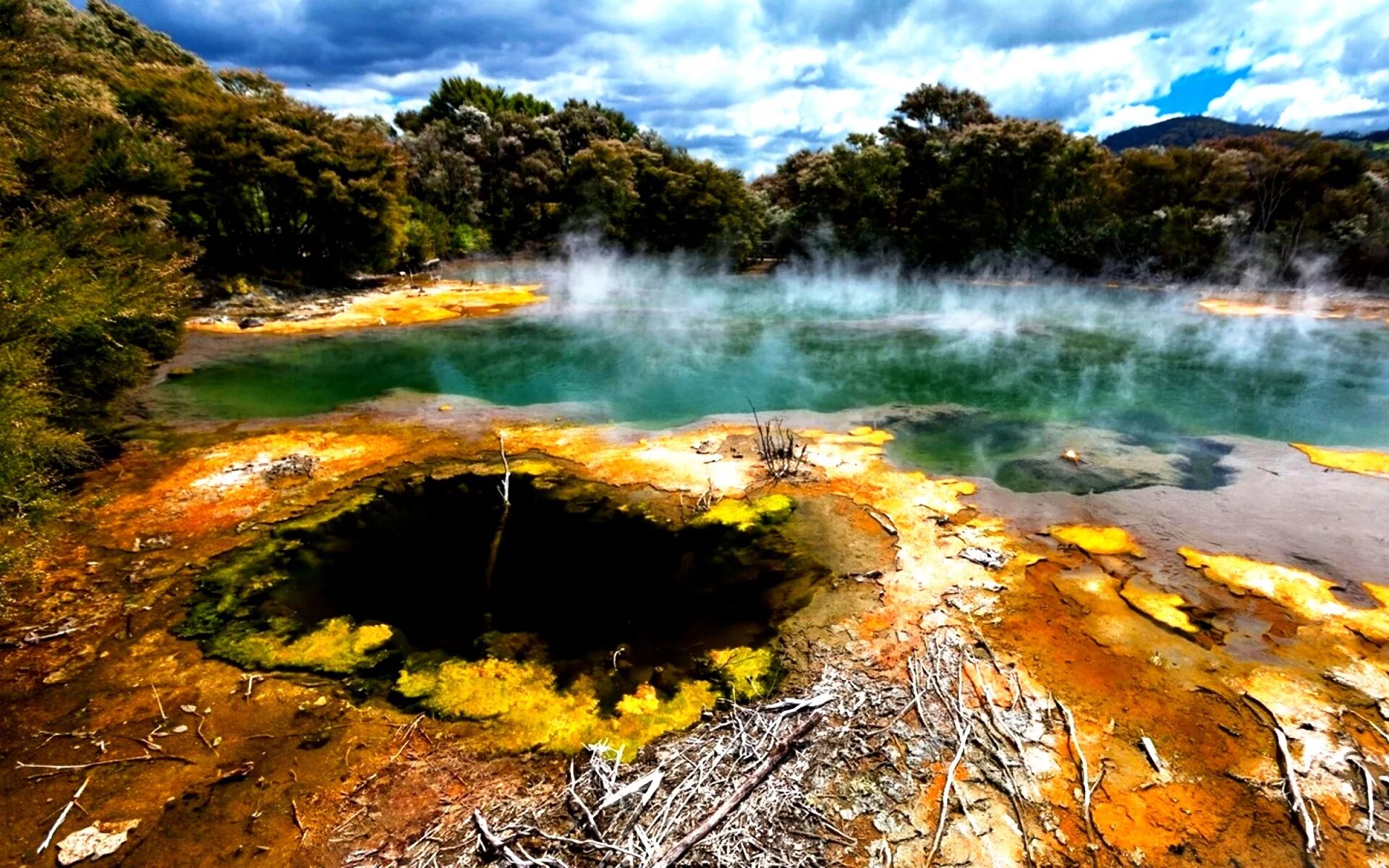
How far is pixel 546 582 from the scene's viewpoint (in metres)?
7.91

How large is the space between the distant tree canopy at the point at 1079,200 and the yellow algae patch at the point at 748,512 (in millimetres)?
28145

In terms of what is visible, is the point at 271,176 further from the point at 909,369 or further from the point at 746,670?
the point at 746,670

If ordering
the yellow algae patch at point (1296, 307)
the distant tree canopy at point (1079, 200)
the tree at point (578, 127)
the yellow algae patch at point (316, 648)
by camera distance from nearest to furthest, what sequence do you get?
the yellow algae patch at point (316, 648), the yellow algae patch at point (1296, 307), the distant tree canopy at point (1079, 200), the tree at point (578, 127)

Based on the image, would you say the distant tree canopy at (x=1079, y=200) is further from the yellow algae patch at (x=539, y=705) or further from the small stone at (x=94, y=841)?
the small stone at (x=94, y=841)

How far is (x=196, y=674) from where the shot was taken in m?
6.08

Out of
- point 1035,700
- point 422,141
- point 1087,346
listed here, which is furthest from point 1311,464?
point 422,141

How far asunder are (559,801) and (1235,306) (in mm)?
30472

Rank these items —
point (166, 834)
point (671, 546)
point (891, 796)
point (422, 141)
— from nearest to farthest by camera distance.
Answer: point (166, 834)
point (891, 796)
point (671, 546)
point (422, 141)

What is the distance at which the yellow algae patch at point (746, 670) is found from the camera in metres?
5.94

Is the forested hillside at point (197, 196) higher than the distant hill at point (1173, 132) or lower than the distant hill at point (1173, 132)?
lower

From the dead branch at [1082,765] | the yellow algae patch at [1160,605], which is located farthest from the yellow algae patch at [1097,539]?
the dead branch at [1082,765]

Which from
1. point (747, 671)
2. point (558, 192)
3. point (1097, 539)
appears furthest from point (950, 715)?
point (558, 192)

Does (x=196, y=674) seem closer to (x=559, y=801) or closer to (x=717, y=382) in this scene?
(x=559, y=801)

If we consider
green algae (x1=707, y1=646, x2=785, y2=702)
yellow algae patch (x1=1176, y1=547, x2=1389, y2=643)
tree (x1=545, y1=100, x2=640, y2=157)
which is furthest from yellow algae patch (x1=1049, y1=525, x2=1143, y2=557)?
tree (x1=545, y1=100, x2=640, y2=157)
